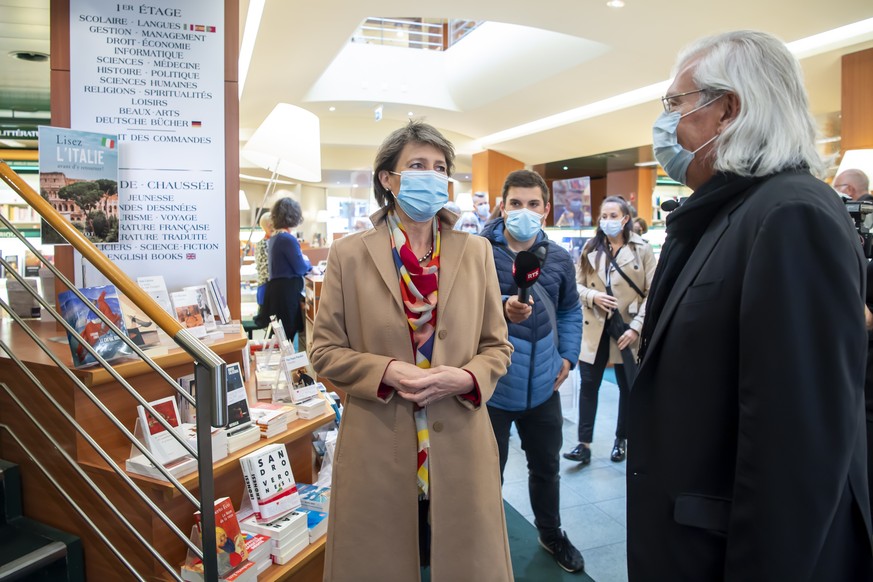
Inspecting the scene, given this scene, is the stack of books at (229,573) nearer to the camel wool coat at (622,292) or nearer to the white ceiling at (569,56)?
the camel wool coat at (622,292)

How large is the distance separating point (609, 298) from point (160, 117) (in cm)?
Result: 283

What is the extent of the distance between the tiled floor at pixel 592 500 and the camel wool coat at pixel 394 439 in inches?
48.5

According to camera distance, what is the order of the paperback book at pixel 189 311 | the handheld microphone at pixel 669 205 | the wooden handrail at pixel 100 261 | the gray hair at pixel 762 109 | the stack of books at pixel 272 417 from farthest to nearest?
the paperback book at pixel 189 311 → the stack of books at pixel 272 417 → the wooden handrail at pixel 100 261 → the handheld microphone at pixel 669 205 → the gray hair at pixel 762 109

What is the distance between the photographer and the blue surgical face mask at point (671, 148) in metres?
1.20

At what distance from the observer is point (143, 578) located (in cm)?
184

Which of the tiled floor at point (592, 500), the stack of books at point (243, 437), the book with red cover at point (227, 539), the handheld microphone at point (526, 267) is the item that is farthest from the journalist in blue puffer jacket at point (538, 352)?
the book with red cover at point (227, 539)

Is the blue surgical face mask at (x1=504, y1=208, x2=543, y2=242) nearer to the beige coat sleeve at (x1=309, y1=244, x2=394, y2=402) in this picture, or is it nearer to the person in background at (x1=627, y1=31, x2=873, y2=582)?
the beige coat sleeve at (x1=309, y1=244, x2=394, y2=402)

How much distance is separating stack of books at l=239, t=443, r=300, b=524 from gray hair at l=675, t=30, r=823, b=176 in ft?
5.93

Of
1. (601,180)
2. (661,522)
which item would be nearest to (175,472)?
(661,522)

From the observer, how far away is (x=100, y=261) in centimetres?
168

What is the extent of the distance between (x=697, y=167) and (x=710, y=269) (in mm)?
295

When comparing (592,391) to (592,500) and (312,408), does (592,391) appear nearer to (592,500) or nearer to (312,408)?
(592,500)

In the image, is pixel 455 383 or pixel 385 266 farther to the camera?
pixel 385 266

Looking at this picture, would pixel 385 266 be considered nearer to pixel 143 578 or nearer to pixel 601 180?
pixel 143 578
